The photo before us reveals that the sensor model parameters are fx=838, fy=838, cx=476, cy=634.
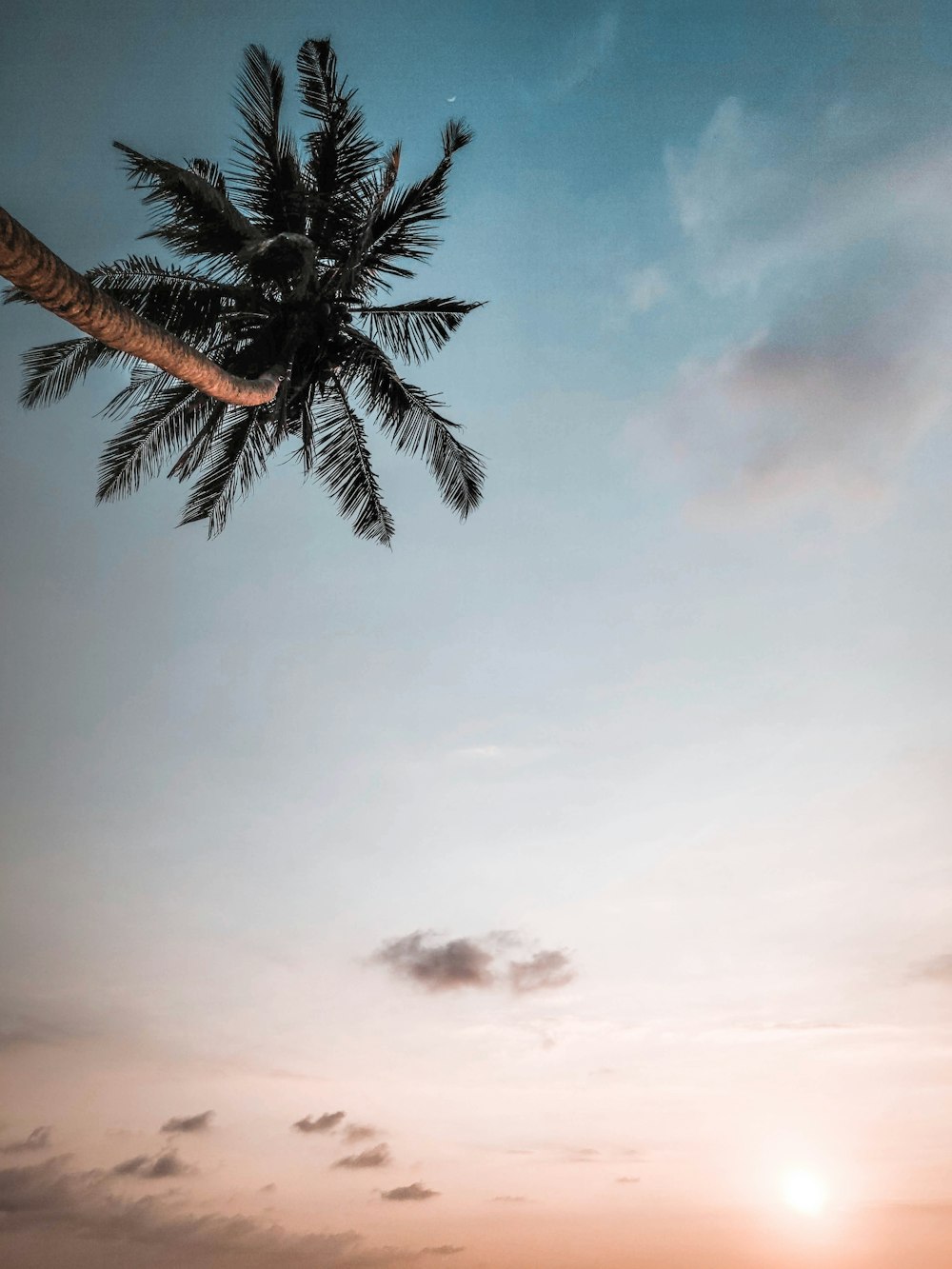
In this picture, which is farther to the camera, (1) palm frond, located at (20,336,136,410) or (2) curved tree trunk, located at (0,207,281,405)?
(1) palm frond, located at (20,336,136,410)

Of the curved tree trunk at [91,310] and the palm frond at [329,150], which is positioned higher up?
the palm frond at [329,150]

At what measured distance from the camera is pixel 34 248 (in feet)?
18.0

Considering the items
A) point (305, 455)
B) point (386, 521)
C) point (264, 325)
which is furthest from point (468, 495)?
point (264, 325)

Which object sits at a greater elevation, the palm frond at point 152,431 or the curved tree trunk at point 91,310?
the palm frond at point 152,431

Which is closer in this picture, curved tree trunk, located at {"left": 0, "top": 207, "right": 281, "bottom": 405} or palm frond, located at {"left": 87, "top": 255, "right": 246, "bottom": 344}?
curved tree trunk, located at {"left": 0, "top": 207, "right": 281, "bottom": 405}

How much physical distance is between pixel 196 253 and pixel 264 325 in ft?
4.03

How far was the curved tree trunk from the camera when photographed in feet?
17.7

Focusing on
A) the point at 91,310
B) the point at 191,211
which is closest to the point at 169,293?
the point at 191,211

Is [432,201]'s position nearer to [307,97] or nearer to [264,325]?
[307,97]

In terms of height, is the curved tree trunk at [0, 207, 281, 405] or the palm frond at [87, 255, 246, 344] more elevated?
the palm frond at [87, 255, 246, 344]

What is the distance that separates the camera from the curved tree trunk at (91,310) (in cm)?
539

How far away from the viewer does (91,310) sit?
6430 mm

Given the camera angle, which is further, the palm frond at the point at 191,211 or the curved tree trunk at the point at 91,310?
the palm frond at the point at 191,211

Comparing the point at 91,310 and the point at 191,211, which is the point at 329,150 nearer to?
the point at 191,211
